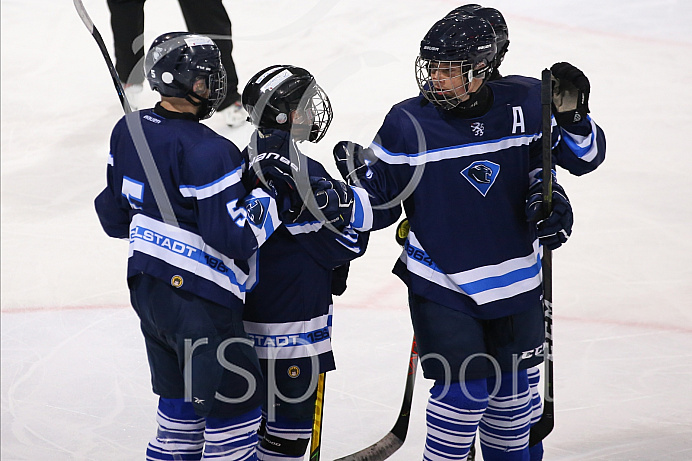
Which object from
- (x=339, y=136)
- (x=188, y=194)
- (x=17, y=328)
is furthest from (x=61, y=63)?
(x=188, y=194)

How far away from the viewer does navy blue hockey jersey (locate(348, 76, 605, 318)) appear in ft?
6.31

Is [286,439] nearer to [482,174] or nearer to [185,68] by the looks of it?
[482,174]

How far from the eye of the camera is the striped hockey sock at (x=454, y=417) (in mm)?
1943

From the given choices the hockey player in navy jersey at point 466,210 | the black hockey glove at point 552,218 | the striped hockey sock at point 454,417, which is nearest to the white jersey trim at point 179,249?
the hockey player in navy jersey at point 466,210

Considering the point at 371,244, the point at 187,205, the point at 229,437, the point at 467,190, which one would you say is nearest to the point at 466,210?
the point at 467,190

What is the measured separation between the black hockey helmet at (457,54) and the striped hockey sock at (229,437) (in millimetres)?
797

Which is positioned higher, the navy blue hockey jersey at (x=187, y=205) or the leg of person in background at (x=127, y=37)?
the navy blue hockey jersey at (x=187, y=205)

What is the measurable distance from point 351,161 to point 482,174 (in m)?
0.29

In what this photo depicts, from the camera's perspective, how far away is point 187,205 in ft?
5.98

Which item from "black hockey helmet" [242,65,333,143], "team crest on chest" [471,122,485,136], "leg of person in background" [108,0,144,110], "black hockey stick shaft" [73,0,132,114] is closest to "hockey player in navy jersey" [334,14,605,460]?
"team crest on chest" [471,122,485,136]

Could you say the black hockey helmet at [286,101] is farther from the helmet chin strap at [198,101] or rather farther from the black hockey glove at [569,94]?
the black hockey glove at [569,94]

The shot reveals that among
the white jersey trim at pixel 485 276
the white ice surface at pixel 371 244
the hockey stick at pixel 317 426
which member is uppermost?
the white jersey trim at pixel 485 276

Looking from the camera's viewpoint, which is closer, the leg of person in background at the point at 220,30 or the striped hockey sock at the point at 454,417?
the striped hockey sock at the point at 454,417

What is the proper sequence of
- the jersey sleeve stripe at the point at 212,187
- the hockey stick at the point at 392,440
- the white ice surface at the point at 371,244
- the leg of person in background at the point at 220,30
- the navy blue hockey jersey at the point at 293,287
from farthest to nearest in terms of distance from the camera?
1. the leg of person in background at the point at 220,30
2. the white ice surface at the point at 371,244
3. the hockey stick at the point at 392,440
4. the navy blue hockey jersey at the point at 293,287
5. the jersey sleeve stripe at the point at 212,187
